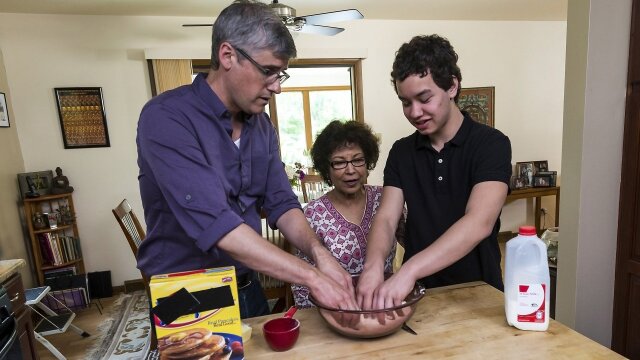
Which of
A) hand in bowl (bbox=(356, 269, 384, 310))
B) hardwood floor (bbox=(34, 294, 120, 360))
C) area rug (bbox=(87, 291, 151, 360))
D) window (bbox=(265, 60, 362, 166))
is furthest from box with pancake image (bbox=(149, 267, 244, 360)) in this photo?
window (bbox=(265, 60, 362, 166))

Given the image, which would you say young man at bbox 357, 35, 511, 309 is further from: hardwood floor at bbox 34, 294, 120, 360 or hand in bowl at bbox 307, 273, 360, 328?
hardwood floor at bbox 34, 294, 120, 360

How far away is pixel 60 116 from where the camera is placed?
3.32m

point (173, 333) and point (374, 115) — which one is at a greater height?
point (374, 115)

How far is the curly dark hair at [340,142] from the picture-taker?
172 centimetres

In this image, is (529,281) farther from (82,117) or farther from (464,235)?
(82,117)

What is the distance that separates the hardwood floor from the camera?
99.5 inches

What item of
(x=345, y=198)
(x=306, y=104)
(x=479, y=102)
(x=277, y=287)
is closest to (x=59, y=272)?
(x=277, y=287)

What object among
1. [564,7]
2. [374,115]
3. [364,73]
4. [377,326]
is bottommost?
[377,326]

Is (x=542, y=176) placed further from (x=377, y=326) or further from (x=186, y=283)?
(x=186, y=283)

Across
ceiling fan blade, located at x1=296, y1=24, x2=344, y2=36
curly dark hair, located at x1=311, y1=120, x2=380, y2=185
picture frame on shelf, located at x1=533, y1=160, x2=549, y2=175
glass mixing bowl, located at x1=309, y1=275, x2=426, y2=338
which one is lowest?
picture frame on shelf, located at x1=533, y1=160, x2=549, y2=175

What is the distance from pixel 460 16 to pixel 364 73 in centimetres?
118

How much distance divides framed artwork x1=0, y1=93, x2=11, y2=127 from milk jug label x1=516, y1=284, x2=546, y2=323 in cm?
375

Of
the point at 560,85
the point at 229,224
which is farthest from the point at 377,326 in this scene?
the point at 560,85

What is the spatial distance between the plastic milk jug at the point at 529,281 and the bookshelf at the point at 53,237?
3469 millimetres
